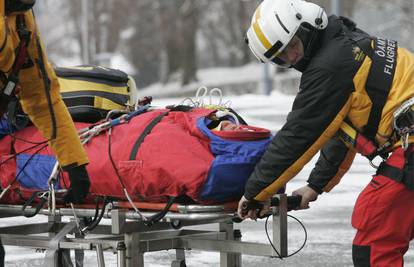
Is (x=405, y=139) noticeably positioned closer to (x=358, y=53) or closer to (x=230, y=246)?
(x=358, y=53)

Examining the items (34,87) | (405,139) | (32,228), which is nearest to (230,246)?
(405,139)

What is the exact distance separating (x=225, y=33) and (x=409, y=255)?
195ft

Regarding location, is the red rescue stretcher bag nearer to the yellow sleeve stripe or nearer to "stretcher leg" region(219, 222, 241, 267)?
the yellow sleeve stripe

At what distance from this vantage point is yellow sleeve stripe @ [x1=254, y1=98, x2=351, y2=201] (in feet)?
15.5

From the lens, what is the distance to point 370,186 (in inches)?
193

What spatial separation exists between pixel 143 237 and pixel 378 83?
1.62 metres

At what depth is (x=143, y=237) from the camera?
5566 millimetres

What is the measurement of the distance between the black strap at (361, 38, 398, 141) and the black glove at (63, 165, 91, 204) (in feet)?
4.56

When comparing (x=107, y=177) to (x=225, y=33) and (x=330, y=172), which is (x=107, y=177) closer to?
(x=330, y=172)

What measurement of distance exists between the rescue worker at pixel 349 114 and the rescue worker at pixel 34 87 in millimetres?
843

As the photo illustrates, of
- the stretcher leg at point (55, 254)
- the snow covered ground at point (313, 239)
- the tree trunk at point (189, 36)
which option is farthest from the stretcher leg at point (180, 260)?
the tree trunk at point (189, 36)

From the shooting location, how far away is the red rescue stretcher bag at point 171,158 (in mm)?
4918

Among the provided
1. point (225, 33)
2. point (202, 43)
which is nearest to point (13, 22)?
point (225, 33)

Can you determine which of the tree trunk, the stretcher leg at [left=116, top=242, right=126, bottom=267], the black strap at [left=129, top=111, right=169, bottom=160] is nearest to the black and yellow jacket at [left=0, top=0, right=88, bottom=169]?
the black strap at [left=129, top=111, right=169, bottom=160]
